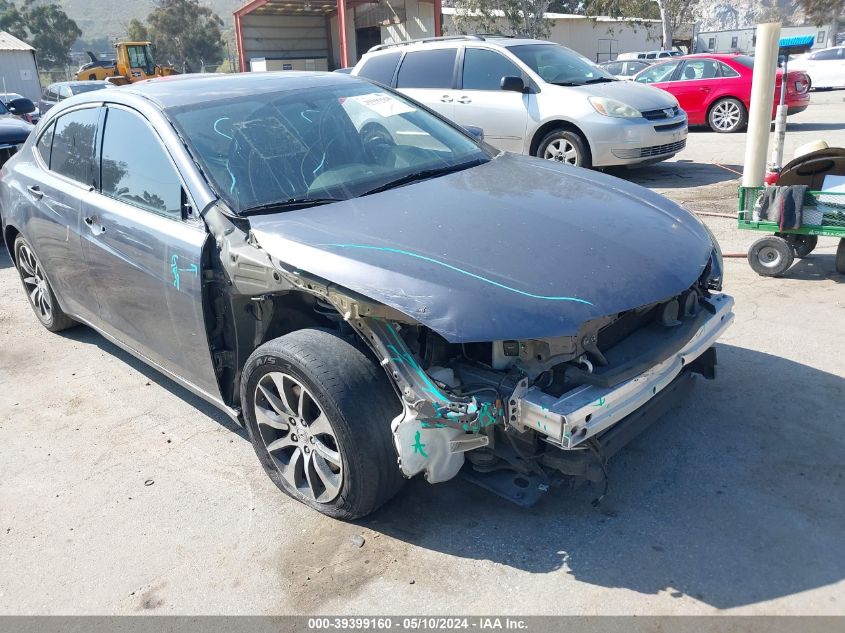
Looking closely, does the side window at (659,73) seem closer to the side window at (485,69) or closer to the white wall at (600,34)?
the side window at (485,69)

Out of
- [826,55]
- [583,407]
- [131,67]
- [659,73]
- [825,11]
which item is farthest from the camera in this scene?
[825,11]

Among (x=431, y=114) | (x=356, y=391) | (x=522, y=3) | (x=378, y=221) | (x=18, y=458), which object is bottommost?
(x=18, y=458)

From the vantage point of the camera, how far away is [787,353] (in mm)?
4426

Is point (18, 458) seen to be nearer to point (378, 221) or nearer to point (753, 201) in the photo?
point (378, 221)

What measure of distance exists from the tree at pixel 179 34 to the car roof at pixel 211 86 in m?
67.0

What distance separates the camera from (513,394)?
2.68 meters

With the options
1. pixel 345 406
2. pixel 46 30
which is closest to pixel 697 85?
pixel 345 406

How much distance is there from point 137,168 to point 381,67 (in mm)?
7140

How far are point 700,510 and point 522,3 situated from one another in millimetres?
31567

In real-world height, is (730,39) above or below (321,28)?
below

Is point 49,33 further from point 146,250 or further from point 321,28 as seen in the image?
point 146,250

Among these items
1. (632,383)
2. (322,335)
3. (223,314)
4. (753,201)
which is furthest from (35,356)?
(753,201)

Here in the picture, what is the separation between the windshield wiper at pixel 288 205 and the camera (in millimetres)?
3365

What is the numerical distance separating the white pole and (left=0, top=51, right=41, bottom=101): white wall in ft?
132
